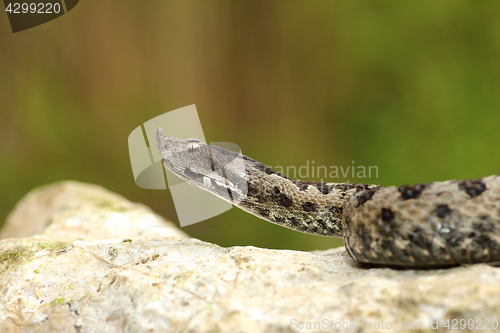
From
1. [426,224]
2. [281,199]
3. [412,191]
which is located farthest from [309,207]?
[426,224]

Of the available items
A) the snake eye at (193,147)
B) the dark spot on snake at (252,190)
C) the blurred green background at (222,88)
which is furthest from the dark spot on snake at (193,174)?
the blurred green background at (222,88)

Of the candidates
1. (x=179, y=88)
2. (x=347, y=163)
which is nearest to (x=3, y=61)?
(x=179, y=88)

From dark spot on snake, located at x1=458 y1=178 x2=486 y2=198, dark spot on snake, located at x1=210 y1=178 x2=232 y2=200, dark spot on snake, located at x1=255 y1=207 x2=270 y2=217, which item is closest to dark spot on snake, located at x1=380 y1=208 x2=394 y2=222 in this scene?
dark spot on snake, located at x1=458 y1=178 x2=486 y2=198

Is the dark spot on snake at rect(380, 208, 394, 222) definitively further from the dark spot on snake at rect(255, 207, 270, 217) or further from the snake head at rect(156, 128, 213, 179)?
the snake head at rect(156, 128, 213, 179)

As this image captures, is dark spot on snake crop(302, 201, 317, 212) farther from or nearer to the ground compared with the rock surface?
nearer to the ground

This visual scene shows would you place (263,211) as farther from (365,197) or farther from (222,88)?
(222,88)

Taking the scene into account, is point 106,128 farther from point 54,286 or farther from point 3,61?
point 54,286

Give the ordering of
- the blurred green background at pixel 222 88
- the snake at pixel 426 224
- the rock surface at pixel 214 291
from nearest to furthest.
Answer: the rock surface at pixel 214 291, the snake at pixel 426 224, the blurred green background at pixel 222 88

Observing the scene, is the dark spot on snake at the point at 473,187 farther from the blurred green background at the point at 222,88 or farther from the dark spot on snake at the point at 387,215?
the blurred green background at the point at 222,88
